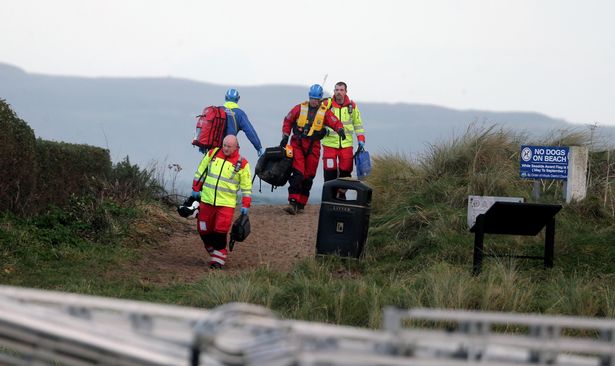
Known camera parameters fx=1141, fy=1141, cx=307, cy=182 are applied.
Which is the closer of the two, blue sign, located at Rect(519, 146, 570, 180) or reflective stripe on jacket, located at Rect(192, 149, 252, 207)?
reflective stripe on jacket, located at Rect(192, 149, 252, 207)

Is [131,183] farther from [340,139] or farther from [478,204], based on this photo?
[478,204]

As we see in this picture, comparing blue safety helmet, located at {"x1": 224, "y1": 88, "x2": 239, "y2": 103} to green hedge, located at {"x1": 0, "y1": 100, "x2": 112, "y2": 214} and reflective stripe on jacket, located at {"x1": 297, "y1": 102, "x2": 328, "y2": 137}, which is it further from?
green hedge, located at {"x1": 0, "y1": 100, "x2": 112, "y2": 214}

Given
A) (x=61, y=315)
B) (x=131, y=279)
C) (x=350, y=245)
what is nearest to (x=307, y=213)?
(x=350, y=245)

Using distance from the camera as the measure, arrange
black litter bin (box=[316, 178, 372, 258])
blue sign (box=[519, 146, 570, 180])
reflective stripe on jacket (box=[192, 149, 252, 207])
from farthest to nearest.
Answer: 1. blue sign (box=[519, 146, 570, 180])
2. black litter bin (box=[316, 178, 372, 258])
3. reflective stripe on jacket (box=[192, 149, 252, 207])

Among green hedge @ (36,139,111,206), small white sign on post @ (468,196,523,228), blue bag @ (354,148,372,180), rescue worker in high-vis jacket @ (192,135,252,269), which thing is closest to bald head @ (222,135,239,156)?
rescue worker in high-vis jacket @ (192,135,252,269)

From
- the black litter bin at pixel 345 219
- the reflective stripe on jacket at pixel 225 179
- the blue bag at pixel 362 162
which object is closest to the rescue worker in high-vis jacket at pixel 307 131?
the blue bag at pixel 362 162

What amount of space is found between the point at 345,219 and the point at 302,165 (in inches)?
180

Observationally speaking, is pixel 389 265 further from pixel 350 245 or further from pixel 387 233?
pixel 387 233

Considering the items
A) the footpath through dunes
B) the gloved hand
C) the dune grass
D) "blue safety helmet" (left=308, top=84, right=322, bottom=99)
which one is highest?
"blue safety helmet" (left=308, top=84, right=322, bottom=99)

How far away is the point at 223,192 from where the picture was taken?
1338 cm

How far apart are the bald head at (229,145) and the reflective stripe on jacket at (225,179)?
82 millimetres

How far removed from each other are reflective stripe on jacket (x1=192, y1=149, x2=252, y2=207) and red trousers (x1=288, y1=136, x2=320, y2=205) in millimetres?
4601

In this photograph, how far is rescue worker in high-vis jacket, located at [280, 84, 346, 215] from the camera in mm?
17609

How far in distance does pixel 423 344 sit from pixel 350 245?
33.1ft
